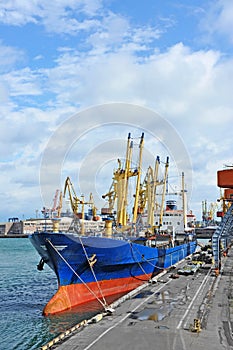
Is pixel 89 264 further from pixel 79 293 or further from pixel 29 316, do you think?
pixel 29 316

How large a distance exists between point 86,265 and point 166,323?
35.8 feet

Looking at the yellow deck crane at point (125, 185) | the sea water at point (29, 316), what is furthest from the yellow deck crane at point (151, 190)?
the sea water at point (29, 316)

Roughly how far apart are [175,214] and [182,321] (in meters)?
47.8

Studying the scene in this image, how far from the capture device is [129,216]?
53062mm

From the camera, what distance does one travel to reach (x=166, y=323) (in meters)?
19.7

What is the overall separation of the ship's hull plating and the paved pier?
3.92 metres

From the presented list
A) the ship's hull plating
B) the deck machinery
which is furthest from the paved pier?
the deck machinery

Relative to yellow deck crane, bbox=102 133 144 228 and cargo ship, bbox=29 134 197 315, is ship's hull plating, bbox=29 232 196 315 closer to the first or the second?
cargo ship, bbox=29 134 197 315

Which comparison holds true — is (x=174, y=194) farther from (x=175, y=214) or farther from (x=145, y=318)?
(x=145, y=318)

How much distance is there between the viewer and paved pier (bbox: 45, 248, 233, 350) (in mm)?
16625

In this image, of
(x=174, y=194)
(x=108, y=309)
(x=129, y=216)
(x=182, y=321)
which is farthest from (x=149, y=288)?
(x=174, y=194)

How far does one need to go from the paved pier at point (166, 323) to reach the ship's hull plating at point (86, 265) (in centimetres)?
392

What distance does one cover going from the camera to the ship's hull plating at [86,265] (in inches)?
1095

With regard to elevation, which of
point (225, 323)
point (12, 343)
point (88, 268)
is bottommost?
point (12, 343)
